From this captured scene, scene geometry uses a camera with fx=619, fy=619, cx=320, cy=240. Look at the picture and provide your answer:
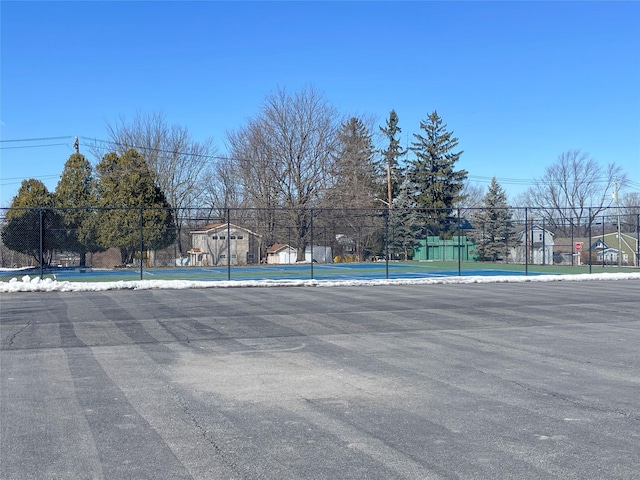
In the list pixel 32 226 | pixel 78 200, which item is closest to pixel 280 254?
pixel 78 200

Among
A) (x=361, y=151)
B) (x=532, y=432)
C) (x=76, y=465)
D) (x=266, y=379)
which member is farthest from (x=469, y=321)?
(x=361, y=151)

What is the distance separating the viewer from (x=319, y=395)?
6285mm

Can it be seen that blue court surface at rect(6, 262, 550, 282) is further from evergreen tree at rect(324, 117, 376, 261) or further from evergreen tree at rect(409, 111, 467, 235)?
evergreen tree at rect(409, 111, 467, 235)

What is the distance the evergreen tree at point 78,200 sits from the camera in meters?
32.2

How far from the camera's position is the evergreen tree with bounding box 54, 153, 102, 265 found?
32.2 meters

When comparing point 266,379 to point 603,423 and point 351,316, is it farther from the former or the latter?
point 351,316

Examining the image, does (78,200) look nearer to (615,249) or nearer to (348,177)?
(348,177)

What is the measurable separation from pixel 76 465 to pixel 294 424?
1761mm

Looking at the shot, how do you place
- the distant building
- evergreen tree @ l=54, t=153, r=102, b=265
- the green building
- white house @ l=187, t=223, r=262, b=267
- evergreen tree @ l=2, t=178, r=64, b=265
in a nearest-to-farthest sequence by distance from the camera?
evergreen tree @ l=2, t=178, r=64, b=265 → evergreen tree @ l=54, t=153, r=102, b=265 → the distant building → white house @ l=187, t=223, r=262, b=267 → the green building

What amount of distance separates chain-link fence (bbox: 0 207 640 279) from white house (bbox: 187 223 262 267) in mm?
64

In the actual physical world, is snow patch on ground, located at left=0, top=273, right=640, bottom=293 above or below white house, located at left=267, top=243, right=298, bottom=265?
below

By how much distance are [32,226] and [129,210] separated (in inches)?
234

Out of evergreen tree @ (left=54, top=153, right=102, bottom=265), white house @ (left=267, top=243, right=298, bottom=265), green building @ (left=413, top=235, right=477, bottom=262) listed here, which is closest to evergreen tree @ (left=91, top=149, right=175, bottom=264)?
evergreen tree @ (left=54, top=153, right=102, bottom=265)

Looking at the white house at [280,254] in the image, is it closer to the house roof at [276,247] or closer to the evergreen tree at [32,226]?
the house roof at [276,247]
